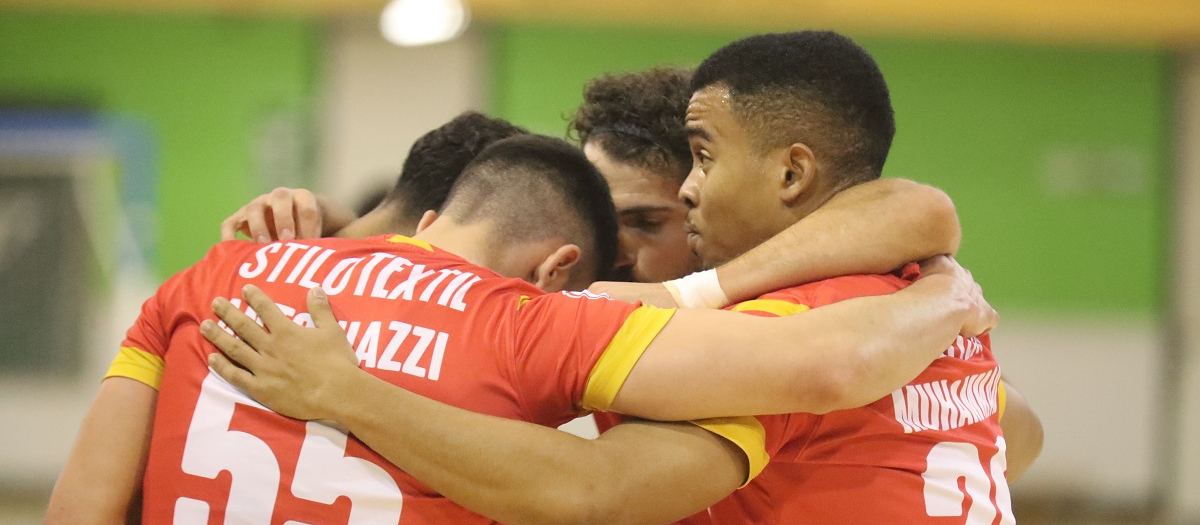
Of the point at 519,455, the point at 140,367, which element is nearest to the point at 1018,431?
the point at 519,455

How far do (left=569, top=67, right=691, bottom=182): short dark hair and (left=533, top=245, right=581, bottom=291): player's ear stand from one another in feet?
2.34

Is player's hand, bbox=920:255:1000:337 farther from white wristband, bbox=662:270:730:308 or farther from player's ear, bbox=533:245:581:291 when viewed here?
player's ear, bbox=533:245:581:291

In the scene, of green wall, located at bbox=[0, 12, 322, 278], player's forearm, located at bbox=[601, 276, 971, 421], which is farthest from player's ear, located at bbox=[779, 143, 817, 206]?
green wall, located at bbox=[0, 12, 322, 278]

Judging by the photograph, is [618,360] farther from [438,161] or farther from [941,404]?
[438,161]

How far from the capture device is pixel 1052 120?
388 inches

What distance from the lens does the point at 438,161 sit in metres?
2.93

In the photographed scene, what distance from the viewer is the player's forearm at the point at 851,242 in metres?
2.11

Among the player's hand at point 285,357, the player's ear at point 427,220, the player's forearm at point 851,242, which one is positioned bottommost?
the player's hand at point 285,357

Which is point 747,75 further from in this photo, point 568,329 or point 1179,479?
point 1179,479

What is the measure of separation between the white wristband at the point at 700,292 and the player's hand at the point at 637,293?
0.02 m

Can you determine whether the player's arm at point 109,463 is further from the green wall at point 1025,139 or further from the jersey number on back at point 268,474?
the green wall at point 1025,139

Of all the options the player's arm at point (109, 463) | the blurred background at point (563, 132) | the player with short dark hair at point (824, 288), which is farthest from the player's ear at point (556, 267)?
the blurred background at point (563, 132)

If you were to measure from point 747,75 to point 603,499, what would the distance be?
97cm

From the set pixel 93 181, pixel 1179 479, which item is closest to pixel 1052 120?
pixel 1179 479
